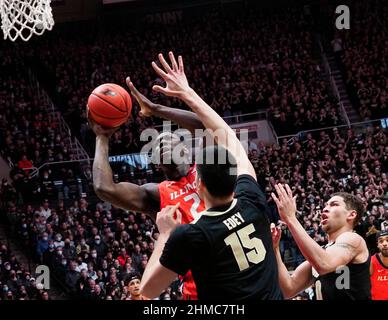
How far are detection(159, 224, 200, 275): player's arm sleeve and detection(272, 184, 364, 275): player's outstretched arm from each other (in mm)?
717

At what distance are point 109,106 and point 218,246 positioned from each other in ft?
4.54

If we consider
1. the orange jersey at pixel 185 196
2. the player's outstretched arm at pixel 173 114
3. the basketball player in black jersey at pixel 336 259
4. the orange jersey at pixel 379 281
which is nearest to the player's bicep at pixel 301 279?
the basketball player in black jersey at pixel 336 259

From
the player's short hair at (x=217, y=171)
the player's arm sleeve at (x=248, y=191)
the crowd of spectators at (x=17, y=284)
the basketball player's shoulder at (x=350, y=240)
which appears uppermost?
the player's short hair at (x=217, y=171)

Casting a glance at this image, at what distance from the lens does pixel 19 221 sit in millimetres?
12242

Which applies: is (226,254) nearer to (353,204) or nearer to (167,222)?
(167,222)

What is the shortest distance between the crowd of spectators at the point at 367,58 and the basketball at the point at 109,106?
12.5 meters

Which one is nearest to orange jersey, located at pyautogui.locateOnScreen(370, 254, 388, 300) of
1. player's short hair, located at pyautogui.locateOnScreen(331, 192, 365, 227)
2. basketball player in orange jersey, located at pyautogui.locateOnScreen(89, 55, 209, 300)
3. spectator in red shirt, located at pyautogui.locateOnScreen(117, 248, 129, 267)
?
player's short hair, located at pyautogui.locateOnScreen(331, 192, 365, 227)

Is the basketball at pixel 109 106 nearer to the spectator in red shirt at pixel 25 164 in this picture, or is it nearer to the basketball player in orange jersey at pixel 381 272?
the basketball player in orange jersey at pixel 381 272

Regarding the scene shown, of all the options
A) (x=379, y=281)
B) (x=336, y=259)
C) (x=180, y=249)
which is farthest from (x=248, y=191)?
(x=379, y=281)

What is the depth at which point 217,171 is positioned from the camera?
2627 mm

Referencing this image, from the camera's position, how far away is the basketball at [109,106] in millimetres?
3631

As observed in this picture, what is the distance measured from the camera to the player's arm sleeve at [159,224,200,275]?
263 cm

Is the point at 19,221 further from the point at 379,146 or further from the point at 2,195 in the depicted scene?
the point at 379,146
